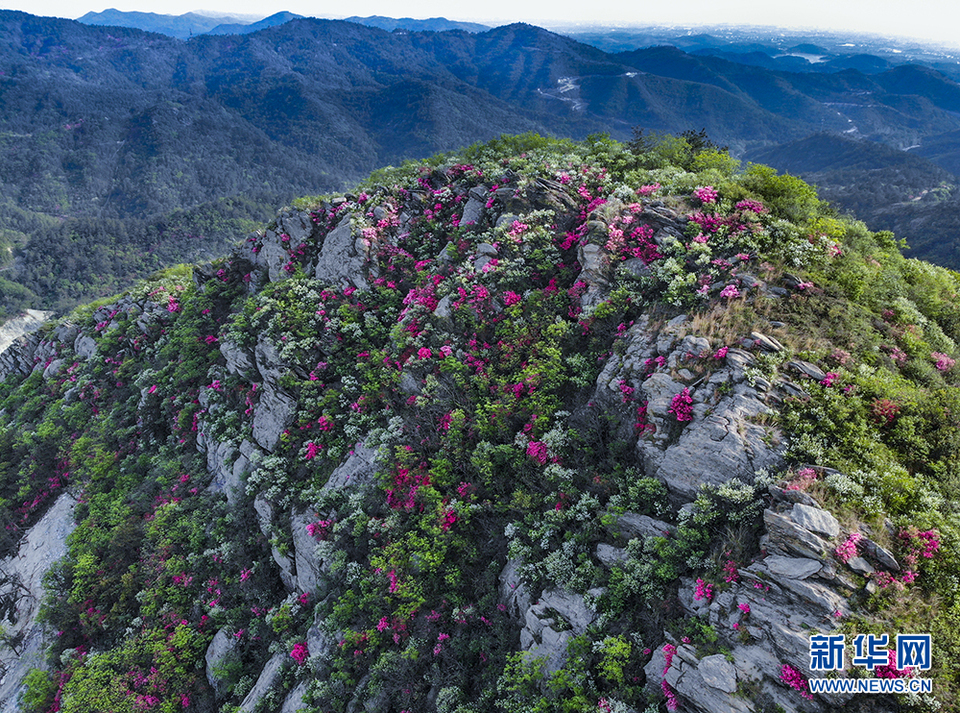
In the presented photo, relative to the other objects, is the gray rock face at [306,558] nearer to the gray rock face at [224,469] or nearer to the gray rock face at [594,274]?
the gray rock face at [224,469]

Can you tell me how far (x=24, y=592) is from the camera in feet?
102

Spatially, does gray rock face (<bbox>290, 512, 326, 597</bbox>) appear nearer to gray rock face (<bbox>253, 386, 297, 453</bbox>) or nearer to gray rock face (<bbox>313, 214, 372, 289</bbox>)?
gray rock face (<bbox>253, 386, 297, 453</bbox>)

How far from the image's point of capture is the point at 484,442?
709 inches

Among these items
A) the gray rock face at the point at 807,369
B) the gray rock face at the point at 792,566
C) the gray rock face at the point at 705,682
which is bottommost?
the gray rock face at the point at 705,682

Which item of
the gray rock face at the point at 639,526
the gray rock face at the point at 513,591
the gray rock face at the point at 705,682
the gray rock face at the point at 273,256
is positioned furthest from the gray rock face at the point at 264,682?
the gray rock face at the point at 273,256

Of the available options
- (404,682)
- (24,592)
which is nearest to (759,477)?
(404,682)

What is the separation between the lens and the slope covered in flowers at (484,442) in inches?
467

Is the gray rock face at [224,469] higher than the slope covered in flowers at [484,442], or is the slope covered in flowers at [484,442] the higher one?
the slope covered in flowers at [484,442]

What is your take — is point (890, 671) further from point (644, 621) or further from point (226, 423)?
point (226, 423)

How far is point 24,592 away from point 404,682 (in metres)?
35.5

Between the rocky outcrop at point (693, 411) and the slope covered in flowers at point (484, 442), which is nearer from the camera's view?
the slope covered in flowers at point (484, 442)

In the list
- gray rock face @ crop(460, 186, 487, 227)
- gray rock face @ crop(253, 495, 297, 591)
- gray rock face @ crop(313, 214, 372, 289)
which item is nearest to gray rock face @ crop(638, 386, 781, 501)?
gray rock face @ crop(253, 495, 297, 591)

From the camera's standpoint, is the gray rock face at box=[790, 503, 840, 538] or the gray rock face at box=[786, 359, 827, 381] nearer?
the gray rock face at box=[790, 503, 840, 538]

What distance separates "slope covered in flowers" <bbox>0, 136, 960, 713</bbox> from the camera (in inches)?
467
